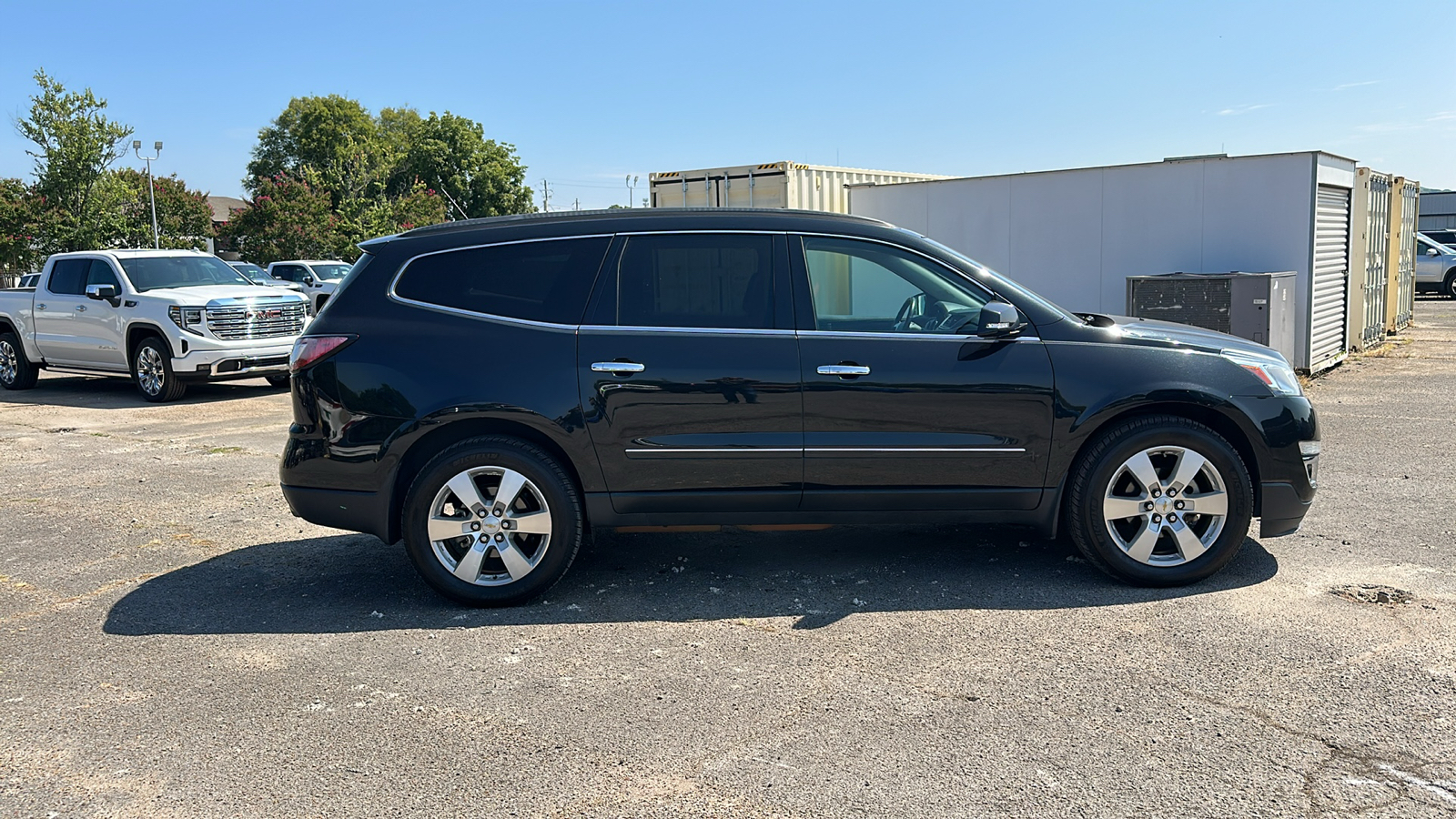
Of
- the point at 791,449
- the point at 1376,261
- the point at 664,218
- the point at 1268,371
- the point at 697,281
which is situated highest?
the point at 664,218

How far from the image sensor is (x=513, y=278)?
541cm

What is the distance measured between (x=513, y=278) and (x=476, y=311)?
237 millimetres

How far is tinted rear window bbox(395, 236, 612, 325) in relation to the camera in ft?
17.5

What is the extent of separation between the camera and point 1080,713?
395 cm

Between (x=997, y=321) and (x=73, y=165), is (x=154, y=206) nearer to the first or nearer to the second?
(x=73, y=165)

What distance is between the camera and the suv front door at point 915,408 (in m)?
5.22

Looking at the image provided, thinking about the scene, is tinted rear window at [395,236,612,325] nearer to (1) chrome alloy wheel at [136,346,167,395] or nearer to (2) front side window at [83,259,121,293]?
(1) chrome alloy wheel at [136,346,167,395]

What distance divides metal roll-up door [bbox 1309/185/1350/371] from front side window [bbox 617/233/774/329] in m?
10.8

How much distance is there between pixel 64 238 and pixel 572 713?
32987 mm

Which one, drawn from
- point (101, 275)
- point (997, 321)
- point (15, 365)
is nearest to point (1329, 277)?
point (997, 321)

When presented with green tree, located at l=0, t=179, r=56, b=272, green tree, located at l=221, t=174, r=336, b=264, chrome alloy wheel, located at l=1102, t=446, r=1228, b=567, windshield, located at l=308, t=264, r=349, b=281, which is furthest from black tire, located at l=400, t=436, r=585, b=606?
green tree, located at l=221, t=174, r=336, b=264

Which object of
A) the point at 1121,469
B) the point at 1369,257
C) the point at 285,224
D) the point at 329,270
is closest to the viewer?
the point at 1121,469

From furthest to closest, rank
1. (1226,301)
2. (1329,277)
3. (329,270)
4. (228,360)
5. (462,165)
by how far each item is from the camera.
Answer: (462,165), (329,270), (1329,277), (228,360), (1226,301)

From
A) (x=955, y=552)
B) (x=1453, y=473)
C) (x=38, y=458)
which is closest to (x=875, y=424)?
(x=955, y=552)
